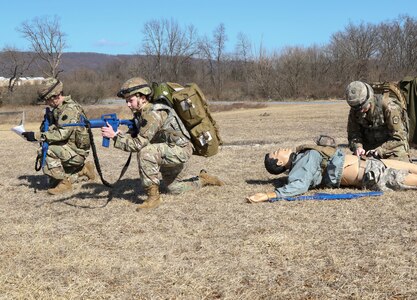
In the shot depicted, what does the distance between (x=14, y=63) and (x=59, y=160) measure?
56181 millimetres

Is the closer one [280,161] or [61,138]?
[280,161]

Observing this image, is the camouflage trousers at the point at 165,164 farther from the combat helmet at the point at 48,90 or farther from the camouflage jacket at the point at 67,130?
the combat helmet at the point at 48,90

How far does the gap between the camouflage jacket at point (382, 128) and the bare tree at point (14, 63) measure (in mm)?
53071

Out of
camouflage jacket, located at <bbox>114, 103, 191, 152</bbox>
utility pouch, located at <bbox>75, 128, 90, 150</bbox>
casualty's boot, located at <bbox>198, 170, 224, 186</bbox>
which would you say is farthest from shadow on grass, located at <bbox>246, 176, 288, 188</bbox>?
utility pouch, located at <bbox>75, 128, 90, 150</bbox>

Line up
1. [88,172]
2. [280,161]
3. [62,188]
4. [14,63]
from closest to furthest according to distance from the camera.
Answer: [280,161], [62,188], [88,172], [14,63]

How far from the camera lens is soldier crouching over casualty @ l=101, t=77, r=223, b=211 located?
579 centimetres

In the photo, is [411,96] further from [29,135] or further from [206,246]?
[29,135]

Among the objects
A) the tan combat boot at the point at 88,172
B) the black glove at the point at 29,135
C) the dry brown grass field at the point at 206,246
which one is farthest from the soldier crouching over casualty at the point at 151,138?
the tan combat boot at the point at 88,172

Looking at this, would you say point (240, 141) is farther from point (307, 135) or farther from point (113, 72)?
point (113, 72)

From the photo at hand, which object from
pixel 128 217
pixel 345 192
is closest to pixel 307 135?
pixel 345 192

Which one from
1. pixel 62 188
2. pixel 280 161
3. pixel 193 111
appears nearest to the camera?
pixel 193 111

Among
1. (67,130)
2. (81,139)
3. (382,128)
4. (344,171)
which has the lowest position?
(344,171)

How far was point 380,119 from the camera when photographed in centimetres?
699

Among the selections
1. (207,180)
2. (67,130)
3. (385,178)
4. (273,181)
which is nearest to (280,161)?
(273,181)
